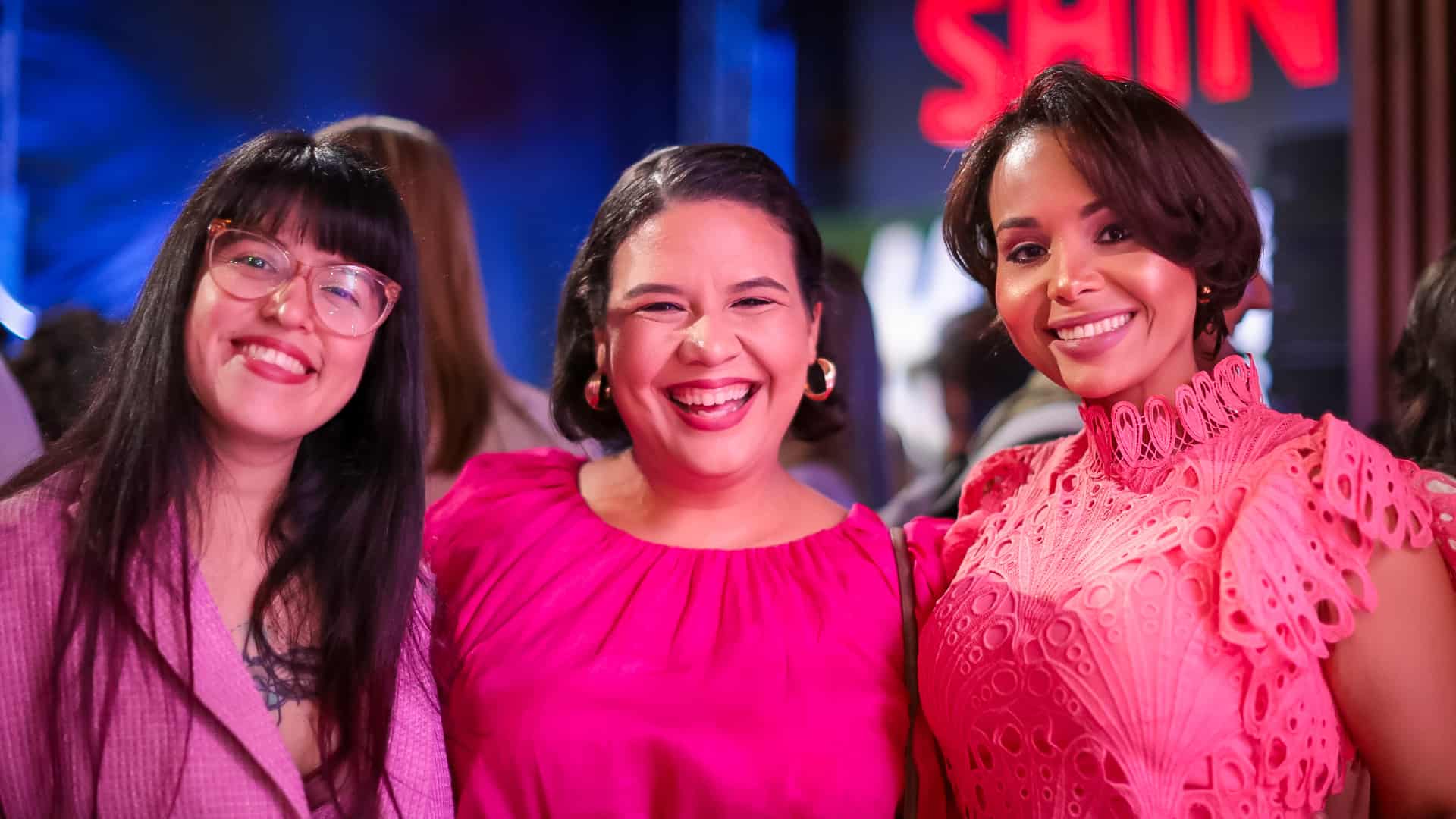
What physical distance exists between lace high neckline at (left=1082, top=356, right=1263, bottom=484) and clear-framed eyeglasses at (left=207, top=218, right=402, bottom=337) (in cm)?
103

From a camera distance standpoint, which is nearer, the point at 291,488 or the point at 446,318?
the point at 291,488

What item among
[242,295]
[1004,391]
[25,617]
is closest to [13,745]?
[25,617]

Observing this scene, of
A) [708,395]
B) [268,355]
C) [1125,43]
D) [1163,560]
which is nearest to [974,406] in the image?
[708,395]

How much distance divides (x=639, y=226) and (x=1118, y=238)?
0.74 meters

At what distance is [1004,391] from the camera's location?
138 inches

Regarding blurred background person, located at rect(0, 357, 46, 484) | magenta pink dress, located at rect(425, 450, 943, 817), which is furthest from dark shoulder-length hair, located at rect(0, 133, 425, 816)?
blurred background person, located at rect(0, 357, 46, 484)

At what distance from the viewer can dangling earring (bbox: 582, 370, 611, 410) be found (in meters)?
2.08

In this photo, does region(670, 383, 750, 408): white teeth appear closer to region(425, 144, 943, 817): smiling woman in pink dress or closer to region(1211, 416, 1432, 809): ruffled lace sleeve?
region(425, 144, 943, 817): smiling woman in pink dress

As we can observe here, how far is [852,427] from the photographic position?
302 cm

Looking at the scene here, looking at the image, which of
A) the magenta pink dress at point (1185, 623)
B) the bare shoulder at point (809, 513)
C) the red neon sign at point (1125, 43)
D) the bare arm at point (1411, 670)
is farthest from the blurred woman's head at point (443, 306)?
the red neon sign at point (1125, 43)

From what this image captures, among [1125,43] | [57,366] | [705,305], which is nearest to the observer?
[705,305]

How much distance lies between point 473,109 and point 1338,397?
4.10 metres

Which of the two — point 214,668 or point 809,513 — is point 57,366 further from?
point 809,513

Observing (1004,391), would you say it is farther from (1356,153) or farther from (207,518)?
(207,518)
